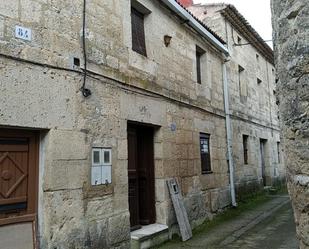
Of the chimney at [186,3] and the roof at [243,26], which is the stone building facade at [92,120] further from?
the chimney at [186,3]

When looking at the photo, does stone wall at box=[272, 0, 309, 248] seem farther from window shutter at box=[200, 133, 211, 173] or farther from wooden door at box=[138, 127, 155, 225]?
window shutter at box=[200, 133, 211, 173]

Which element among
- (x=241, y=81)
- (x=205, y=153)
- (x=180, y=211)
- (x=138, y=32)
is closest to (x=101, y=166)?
(x=180, y=211)

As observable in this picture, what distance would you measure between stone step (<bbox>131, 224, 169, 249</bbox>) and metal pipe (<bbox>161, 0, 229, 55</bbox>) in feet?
13.0

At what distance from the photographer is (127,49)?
16.9ft

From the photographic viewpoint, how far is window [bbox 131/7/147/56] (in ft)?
18.4

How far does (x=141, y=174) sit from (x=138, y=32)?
2.39m

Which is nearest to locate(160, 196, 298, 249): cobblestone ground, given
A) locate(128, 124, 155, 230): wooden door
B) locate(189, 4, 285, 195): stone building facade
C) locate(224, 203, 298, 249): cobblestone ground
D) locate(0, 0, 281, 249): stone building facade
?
locate(224, 203, 298, 249): cobblestone ground

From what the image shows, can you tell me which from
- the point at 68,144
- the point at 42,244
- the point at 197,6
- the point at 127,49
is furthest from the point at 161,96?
the point at 197,6

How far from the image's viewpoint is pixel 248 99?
37.1 ft

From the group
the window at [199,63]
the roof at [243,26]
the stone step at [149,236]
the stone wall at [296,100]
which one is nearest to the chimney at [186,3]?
the roof at [243,26]

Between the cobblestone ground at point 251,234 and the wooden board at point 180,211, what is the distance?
15 cm

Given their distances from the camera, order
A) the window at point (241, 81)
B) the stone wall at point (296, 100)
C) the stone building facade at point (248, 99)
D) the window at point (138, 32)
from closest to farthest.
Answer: the stone wall at point (296, 100) → the window at point (138, 32) → the stone building facade at point (248, 99) → the window at point (241, 81)

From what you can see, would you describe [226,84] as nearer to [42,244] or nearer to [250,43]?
[250,43]

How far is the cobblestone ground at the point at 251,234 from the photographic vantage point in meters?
5.34
